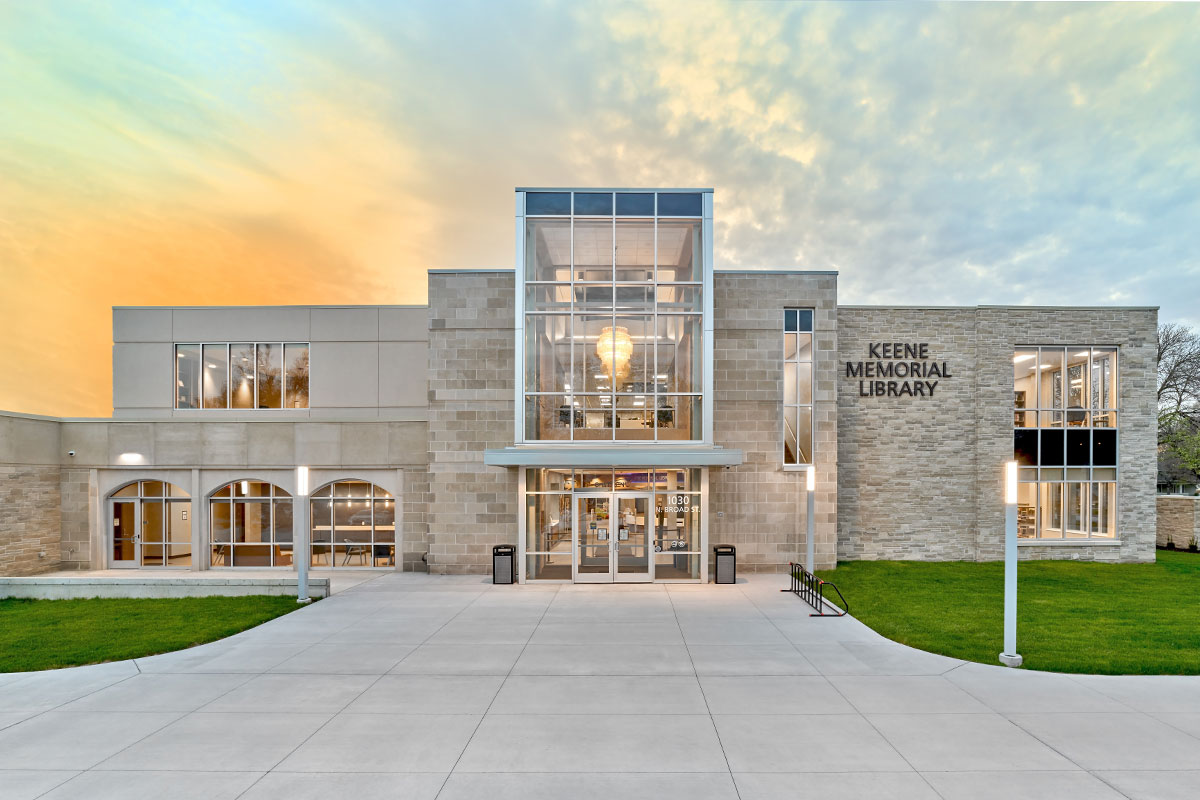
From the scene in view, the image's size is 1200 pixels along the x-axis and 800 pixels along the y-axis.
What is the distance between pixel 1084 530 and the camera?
20.7 metres

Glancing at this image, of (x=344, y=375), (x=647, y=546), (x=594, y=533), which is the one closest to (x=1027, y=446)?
(x=647, y=546)

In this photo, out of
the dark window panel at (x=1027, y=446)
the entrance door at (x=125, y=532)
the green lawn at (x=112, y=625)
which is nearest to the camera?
the green lawn at (x=112, y=625)

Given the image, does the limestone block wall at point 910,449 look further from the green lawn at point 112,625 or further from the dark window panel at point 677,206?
the green lawn at point 112,625

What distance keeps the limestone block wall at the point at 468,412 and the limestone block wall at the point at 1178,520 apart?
26.3 m

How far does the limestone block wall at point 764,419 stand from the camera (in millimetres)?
17875

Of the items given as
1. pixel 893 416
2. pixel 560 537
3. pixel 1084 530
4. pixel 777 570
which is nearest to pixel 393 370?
pixel 560 537

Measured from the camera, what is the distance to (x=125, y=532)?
19.7 meters

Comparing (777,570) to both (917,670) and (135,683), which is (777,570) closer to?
(917,670)

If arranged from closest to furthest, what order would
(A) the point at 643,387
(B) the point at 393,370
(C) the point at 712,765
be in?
(C) the point at 712,765
(A) the point at 643,387
(B) the point at 393,370

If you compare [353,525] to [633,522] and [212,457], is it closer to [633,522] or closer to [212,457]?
[212,457]

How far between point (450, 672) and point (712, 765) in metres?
4.79

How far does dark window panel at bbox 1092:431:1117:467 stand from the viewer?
20594 mm

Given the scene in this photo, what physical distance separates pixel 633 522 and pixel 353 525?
9.67 m

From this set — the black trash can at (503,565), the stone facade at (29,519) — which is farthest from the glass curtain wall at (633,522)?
the stone facade at (29,519)
